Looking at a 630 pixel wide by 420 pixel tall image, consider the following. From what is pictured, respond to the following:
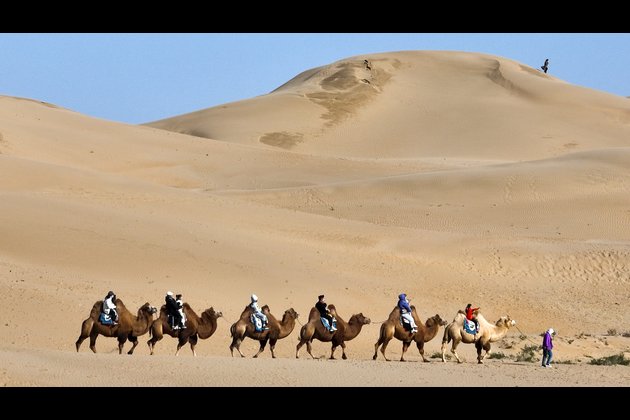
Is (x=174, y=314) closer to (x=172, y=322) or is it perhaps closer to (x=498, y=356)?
(x=172, y=322)

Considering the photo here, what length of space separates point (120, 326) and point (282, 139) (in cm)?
5402

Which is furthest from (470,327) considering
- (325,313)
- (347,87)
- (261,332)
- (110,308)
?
(347,87)

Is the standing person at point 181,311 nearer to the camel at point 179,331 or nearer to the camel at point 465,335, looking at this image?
the camel at point 179,331

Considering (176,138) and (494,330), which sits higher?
(176,138)

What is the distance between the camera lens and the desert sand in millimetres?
17453

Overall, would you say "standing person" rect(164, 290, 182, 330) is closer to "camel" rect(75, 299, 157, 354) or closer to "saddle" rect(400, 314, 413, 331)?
"camel" rect(75, 299, 157, 354)

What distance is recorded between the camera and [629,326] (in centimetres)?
2617

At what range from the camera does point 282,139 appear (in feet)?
237

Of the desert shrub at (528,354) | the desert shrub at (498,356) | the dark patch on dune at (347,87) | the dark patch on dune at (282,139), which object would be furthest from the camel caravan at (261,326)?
the dark patch on dune at (347,87)

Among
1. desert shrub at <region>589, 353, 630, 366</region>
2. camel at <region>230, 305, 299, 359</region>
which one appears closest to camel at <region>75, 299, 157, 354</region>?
camel at <region>230, 305, 299, 359</region>

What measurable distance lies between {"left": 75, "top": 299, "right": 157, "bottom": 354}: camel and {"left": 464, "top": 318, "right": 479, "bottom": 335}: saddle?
549cm
